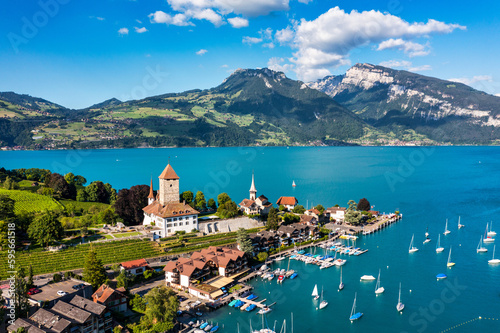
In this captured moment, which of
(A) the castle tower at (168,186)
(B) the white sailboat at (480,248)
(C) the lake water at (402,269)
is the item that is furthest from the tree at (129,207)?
(B) the white sailboat at (480,248)

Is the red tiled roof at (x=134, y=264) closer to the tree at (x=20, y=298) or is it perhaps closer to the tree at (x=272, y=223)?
the tree at (x=20, y=298)

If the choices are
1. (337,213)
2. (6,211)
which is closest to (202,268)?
(6,211)

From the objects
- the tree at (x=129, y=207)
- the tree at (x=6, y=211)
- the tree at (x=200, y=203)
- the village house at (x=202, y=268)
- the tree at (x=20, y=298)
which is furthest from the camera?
the tree at (x=200, y=203)

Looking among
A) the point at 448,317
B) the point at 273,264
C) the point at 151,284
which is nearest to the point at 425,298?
Result: the point at 448,317

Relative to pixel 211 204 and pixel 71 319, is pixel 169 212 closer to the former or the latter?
pixel 211 204

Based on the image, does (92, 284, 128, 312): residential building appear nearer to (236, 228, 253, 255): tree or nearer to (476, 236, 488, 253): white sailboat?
(236, 228, 253, 255): tree

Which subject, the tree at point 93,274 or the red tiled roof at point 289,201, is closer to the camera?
the tree at point 93,274

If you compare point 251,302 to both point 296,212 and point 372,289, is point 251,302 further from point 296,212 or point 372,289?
point 296,212
